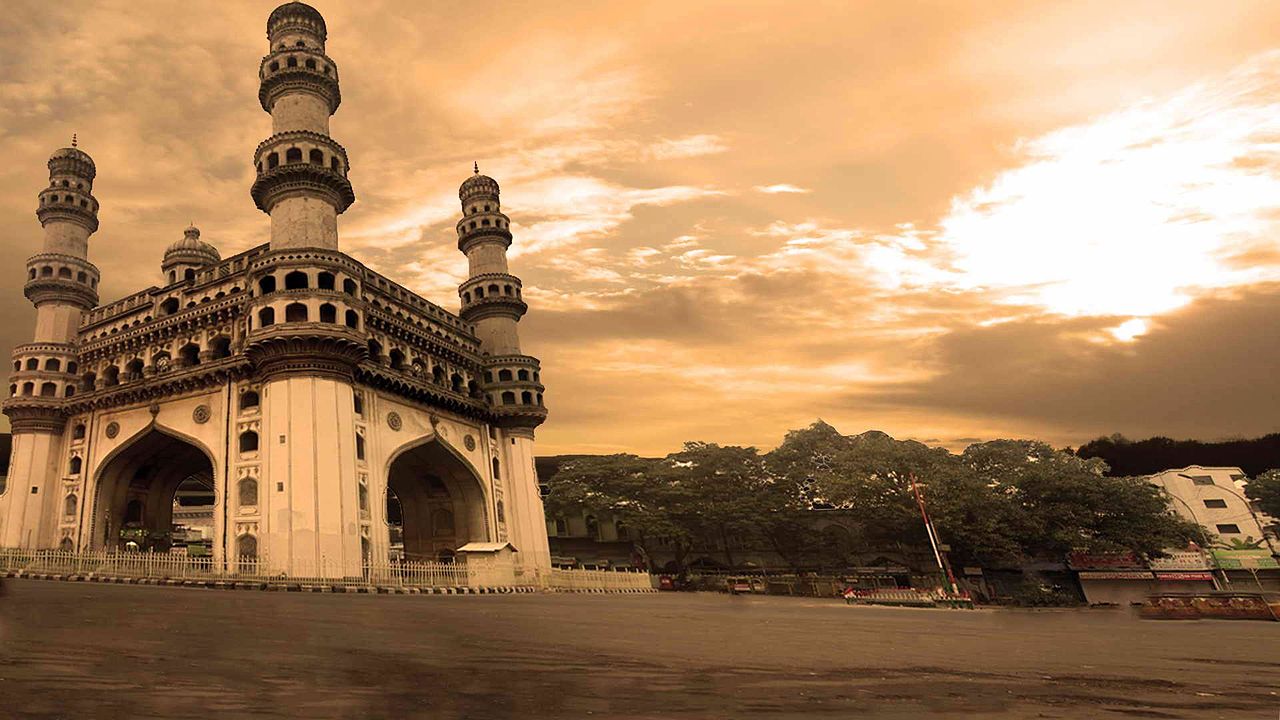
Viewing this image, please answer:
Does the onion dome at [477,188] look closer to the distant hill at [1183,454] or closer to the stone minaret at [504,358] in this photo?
the stone minaret at [504,358]

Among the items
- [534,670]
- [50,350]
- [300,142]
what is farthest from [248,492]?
[534,670]

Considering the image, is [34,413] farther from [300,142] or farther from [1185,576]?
[1185,576]

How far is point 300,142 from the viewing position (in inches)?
1455

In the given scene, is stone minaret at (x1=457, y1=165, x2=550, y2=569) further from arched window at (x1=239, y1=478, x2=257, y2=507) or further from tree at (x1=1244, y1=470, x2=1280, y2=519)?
tree at (x1=1244, y1=470, x2=1280, y2=519)

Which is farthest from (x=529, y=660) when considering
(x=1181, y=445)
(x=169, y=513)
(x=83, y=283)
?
(x=1181, y=445)

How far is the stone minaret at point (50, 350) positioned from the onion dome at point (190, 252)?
4.55 m

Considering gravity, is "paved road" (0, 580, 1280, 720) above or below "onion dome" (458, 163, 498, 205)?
below

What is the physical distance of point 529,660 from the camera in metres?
7.69

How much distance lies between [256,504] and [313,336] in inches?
319

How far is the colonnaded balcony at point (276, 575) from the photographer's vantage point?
23516 mm

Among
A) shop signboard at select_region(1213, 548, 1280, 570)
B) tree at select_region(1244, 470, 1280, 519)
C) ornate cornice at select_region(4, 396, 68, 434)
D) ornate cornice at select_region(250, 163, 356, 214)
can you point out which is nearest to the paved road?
ornate cornice at select_region(250, 163, 356, 214)

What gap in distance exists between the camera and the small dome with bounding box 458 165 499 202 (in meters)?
53.2

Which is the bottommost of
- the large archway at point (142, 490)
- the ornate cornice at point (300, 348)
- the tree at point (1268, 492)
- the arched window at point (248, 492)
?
the tree at point (1268, 492)

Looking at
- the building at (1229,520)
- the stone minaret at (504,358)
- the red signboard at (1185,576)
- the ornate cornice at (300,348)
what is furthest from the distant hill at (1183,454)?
the ornate cornice at (300,348)
